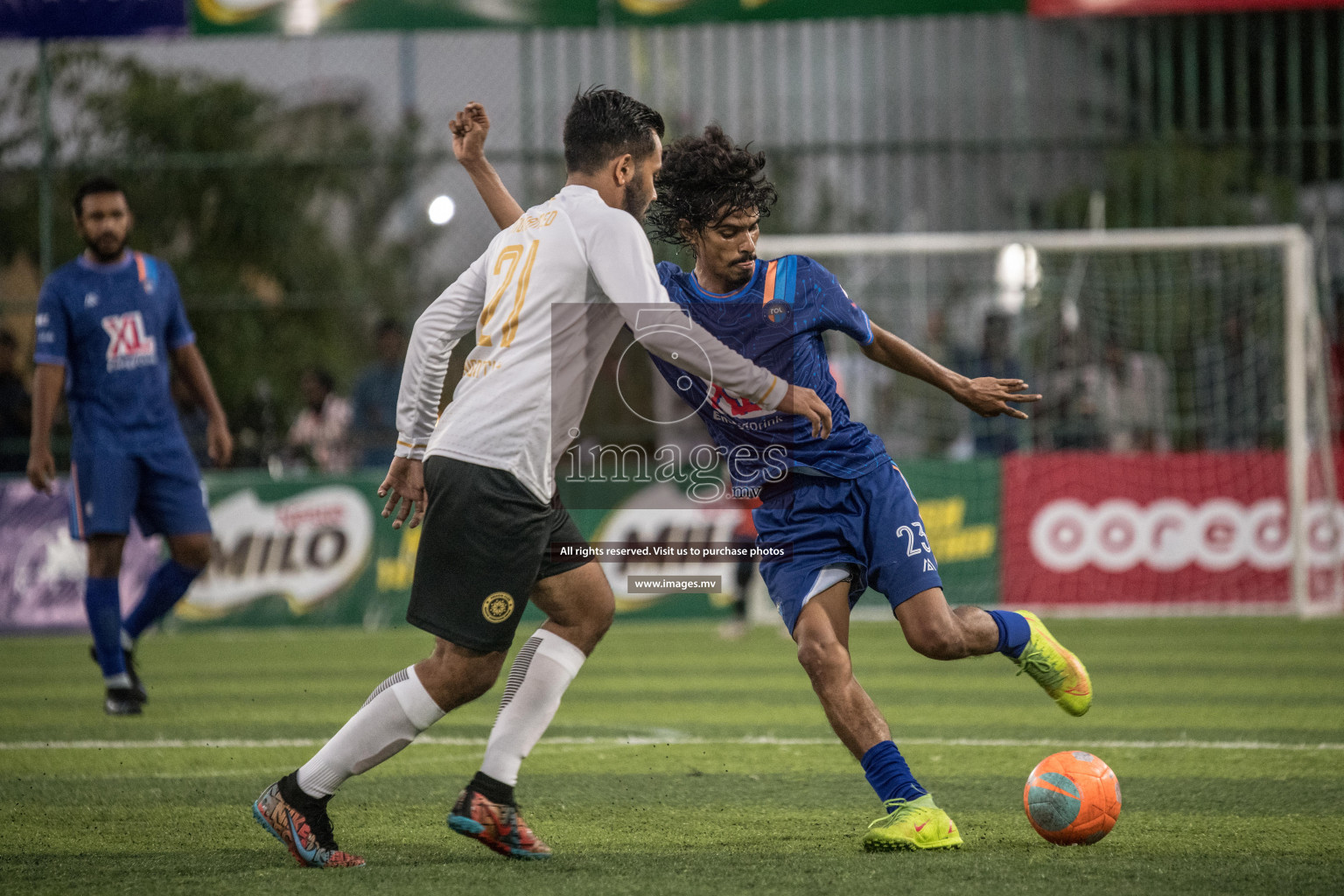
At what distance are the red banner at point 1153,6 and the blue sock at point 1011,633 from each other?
9.93 meters

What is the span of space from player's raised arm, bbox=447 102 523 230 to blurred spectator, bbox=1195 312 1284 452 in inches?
384

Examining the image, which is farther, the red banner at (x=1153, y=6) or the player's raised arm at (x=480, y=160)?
the red banner at (x=1153, y=6)

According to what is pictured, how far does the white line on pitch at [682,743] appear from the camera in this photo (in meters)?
6.11

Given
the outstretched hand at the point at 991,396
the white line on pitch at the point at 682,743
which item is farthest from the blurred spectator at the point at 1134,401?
the outstretched hand at the point at 991,396

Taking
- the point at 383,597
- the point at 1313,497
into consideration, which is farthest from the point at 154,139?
the point at 1313,497

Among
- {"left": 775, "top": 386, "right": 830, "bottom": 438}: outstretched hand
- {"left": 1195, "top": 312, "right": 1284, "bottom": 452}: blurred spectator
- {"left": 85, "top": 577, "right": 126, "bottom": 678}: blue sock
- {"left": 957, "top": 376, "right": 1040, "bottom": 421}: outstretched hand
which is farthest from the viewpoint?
{"left": 1195, "top": 312, "right": 1284, "bottom": 452}: blurred spectator

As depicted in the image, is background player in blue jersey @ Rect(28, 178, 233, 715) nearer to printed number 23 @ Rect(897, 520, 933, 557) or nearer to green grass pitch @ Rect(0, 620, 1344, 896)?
green grass pitch @ Rect(0, 620, 1344, 896)

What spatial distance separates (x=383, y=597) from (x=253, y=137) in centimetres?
810

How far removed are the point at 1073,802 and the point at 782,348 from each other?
1.50m

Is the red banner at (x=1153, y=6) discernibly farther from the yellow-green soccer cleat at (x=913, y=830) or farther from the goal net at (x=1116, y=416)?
the yellow-green soccer cleat at (x=913, y=830)

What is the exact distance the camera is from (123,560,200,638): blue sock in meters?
7.43

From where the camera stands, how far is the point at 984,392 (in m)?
4.46

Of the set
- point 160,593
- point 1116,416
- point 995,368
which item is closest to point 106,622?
point 160,593

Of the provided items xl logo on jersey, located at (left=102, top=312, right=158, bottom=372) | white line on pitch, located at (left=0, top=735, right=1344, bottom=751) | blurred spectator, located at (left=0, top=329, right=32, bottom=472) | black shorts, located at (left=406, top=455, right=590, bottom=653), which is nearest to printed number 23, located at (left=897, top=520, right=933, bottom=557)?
black shorts, located at (left=406, top=455, right=590, bottom=653)
